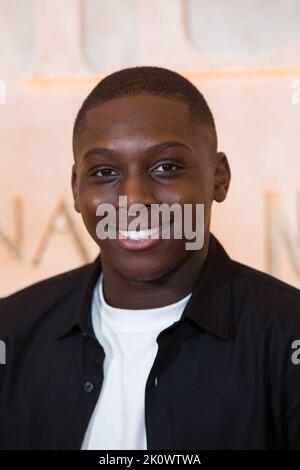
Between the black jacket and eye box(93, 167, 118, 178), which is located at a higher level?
eye box(93, 167, 118, 178)

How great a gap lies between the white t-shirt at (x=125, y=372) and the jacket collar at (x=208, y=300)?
3 cm

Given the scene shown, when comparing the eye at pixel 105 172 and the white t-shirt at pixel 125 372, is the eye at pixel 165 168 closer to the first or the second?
the eye at pixel 105 172

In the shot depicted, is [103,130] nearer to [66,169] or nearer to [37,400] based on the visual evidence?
[37,400]

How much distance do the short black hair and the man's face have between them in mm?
12

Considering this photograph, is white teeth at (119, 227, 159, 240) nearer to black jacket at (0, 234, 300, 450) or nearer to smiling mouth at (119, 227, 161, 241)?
A: smiling mouth at (119, 227, 161, 241)

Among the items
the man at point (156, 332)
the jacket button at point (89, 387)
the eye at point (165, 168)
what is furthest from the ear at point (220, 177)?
the jacket button at point (89, 387)

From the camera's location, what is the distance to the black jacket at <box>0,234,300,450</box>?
2.84 feet

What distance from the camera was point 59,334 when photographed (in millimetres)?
975

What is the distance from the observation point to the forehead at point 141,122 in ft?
2.84

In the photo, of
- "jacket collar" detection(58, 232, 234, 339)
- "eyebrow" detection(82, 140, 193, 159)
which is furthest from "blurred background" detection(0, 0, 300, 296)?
"eyebrow" detection(82, 140, 193, 159)

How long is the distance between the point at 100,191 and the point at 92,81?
2.74ft

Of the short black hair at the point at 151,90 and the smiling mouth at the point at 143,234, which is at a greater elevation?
the short black hair at the point at 151,90

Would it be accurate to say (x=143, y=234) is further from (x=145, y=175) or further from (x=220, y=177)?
(x=220, y=177)

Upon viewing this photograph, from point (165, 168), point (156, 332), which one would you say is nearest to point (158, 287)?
point (156, 332)
